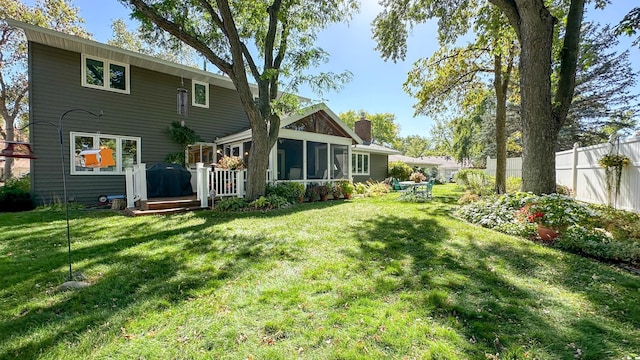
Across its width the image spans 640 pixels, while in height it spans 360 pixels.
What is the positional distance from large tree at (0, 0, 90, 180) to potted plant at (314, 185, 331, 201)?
1767cm

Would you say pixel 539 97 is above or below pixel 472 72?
below

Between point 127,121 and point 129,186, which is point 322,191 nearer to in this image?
point 129,186

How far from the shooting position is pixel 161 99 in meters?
11.2

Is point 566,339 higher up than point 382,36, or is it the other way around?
point 382,36

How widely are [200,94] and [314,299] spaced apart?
11969 millimetres

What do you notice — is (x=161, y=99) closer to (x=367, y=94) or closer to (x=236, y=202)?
(x=236, y=202)

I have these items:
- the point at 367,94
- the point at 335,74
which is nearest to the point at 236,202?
the point at 335,74

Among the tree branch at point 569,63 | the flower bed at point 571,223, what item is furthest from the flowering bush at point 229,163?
the tree branch at point 569,63

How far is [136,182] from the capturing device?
27.7 feet

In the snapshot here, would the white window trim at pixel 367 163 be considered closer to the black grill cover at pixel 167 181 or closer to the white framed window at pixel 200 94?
the white framed window at pixel 200 94

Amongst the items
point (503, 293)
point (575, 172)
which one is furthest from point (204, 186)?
point (575, 172)

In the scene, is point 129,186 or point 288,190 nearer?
point 129,186

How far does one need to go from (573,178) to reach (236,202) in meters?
12.1

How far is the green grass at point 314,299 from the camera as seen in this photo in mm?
2199
